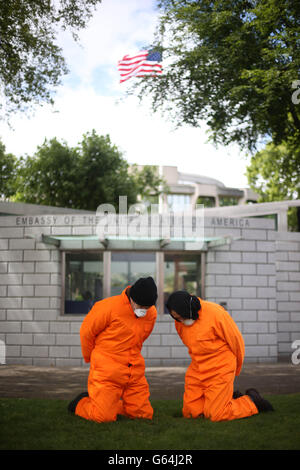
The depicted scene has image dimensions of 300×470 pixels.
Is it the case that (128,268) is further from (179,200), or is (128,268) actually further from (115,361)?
(179,200)

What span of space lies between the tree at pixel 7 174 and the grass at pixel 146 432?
2627 cm

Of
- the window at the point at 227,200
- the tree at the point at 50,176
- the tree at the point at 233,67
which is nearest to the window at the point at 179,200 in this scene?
the window at the point at 227,200

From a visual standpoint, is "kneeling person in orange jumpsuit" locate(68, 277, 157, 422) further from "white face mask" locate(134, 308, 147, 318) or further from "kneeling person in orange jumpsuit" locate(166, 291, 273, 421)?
"kneeling person in orange jumpsuit" locate(166, 291, 273, 421)

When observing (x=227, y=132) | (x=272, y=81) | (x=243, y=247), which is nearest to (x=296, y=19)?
(x=272, y=81)

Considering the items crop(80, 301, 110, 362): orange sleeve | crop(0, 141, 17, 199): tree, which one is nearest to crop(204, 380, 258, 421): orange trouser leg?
crop(80, 301, 110, 362): orange sleeve

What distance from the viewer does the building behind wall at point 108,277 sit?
10344 millimetres

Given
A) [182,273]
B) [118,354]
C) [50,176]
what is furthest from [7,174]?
[118,354]

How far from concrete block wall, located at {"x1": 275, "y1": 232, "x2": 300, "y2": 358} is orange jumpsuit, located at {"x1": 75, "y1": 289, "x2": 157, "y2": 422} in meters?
7.63

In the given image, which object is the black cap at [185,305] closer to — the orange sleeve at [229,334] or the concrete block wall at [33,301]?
the orange sleeve at [229,334]

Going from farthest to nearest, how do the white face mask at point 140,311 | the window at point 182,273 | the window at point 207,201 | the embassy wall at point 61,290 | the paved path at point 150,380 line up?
the window at point 207,201 → the window at point 182,273 → the embassy wall at point 61,290 → the paved path at point 150,380 → the white face mask at point 140,311

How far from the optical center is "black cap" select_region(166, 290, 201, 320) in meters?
5.04

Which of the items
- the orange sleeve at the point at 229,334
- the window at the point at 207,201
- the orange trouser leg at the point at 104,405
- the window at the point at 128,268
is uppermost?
the window at the point at 207,201

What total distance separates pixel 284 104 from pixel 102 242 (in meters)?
8.30
